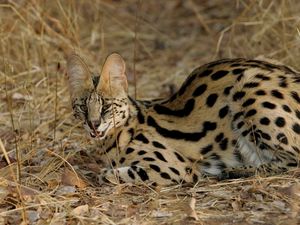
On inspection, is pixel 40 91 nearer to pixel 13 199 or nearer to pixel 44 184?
pixel 44 184

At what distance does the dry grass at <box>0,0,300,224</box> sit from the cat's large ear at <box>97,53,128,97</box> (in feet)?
1.84

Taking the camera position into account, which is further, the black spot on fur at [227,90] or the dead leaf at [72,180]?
the black spot on fur at [227,90]

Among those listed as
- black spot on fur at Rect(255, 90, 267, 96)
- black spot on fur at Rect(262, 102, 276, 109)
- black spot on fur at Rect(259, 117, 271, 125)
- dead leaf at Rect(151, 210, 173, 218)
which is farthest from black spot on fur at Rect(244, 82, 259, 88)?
dead leaf at Rect(151, 210, 173, 218)

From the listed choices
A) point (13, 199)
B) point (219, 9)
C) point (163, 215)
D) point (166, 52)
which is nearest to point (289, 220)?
point (163, 215)

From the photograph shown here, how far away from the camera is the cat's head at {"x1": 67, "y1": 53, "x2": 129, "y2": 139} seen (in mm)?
5742

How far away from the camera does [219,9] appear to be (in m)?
11.0

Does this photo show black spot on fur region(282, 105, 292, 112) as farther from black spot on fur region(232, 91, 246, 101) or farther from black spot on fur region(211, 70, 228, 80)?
black spot on fur region(211, 70, 228, 80)

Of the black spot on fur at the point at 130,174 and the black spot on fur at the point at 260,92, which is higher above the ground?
the black spot on fur at the point at 260,92

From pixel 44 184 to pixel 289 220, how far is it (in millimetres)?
1792

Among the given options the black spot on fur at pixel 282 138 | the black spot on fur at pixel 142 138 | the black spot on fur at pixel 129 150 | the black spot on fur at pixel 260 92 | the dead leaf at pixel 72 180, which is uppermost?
the black spot on fur at pixel 260 92

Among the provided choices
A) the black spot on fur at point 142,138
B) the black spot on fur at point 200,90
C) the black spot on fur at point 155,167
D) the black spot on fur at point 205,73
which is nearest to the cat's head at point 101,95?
the black spot on fur at point 142,138

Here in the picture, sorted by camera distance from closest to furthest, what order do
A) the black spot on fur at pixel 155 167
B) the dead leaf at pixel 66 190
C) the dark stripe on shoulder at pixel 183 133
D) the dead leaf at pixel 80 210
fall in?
the dead leaf at pixel 80 210 < the dead leaf at pixel 66 190 < the black spot on fur at pixel 155 167 < the dark stripe on shoulder at pixel 183 133

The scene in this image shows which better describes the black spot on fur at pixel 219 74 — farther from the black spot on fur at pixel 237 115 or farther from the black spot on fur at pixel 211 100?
the black spot on fur at pixel 237 115

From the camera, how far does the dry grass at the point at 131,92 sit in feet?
17.0
